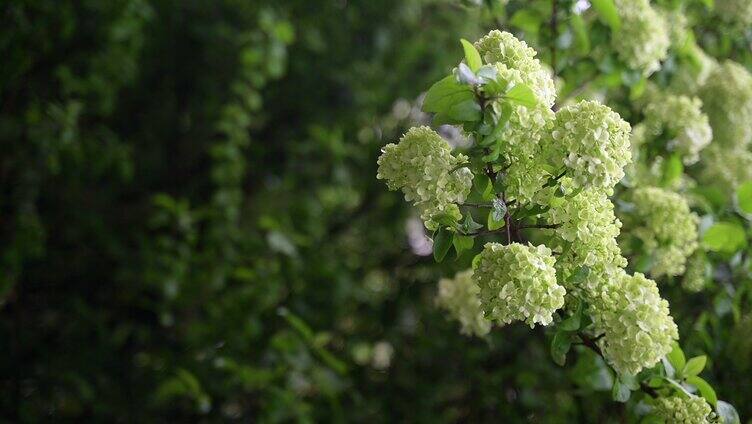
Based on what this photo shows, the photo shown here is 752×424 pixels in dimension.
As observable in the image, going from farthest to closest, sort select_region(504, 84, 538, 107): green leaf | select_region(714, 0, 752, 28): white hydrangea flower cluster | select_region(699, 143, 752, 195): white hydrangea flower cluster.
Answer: select_region(714, 0, 752, 28): white hydrangea flower cluster → select_region(699, 143, 752, 195): white hydrangea flower cluster → select_region(504, 84, 538, 107): green leaf

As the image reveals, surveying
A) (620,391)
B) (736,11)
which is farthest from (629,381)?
(736,11)

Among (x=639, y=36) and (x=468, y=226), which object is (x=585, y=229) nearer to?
(x=468, y=226)

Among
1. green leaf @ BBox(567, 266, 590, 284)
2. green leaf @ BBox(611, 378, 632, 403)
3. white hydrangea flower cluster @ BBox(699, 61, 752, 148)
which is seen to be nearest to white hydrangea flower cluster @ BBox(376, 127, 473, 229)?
green leaf @ BBox(567, 266, 590, 284)

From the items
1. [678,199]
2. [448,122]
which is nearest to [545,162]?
[448,122]

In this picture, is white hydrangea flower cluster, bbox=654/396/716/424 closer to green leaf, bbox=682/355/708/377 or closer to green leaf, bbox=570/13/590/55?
green leaf, bbox=682/355/708/377

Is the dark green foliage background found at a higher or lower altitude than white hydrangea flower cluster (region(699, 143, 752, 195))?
lower

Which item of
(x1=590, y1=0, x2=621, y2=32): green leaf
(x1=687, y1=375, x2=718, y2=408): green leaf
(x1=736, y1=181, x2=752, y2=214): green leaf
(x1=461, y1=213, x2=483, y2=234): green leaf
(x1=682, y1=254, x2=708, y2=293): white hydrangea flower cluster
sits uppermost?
(x1=590, y1=0, x2=621, y2=32): green leaf
